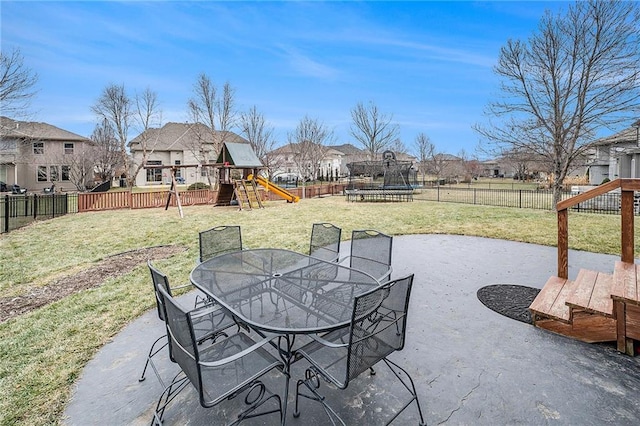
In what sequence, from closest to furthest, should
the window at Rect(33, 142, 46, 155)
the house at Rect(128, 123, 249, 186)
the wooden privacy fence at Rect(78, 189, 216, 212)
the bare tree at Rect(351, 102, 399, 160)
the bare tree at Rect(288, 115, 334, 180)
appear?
the wooden privacy fence at Rect(78, 189, 216, 212) < the window at Rect(33, 142, 46, 155) < the bare tree at Rect(351, 102, 399, 160) < the bare tree at Rect(288, 115, 334, 180) < the house at Rect(128, 123, 249, 186)

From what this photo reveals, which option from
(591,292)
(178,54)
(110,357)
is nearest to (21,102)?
(178,54)

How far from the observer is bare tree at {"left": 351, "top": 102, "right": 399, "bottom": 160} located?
1226 inches

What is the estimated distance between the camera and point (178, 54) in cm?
2214

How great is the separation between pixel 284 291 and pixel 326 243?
1431 mm

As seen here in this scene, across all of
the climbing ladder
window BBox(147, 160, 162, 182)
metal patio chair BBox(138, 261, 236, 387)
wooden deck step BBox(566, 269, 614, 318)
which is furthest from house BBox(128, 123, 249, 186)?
wooden deck step BBox(566, 269, 614, 318)

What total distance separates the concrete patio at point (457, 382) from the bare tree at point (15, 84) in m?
16.8

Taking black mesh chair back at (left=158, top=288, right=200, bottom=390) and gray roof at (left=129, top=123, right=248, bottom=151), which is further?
gray roof at (left=129, top=123, right=248, bottom=151)

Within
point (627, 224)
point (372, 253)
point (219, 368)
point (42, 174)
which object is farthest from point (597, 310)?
point (42, 174)

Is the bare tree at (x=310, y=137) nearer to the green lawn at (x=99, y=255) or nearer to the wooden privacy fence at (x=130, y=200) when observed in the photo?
the wooden privacy fence at (x=130, y=200)

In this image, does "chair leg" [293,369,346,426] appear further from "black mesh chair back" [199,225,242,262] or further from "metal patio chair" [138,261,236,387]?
"black mesh chair back" [199,225,242,262]

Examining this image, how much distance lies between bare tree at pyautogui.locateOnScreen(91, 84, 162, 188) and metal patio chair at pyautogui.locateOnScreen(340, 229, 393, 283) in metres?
28.2

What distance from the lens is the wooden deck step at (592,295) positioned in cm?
293

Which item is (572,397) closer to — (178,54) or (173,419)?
(173,419)

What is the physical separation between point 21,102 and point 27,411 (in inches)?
706
